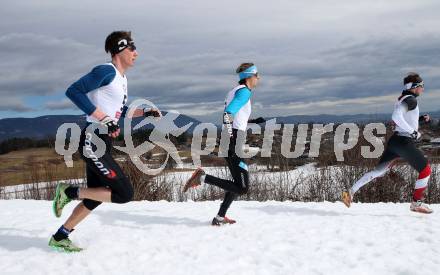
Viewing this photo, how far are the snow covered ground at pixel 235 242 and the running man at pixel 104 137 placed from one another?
0.52 meters

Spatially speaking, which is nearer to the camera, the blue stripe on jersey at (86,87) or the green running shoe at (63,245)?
the blue stripe on jersey at (86,87)

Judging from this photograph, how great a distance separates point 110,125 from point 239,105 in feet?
6.42

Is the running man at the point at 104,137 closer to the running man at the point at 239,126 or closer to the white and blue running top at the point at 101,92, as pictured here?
the white and blue running top at the point at 101,92

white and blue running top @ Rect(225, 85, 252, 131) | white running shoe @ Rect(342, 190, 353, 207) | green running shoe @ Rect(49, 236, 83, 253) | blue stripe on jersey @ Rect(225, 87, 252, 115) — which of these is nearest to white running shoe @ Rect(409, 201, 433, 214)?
white running shoe @ Rect(342, 190, 353, 207)

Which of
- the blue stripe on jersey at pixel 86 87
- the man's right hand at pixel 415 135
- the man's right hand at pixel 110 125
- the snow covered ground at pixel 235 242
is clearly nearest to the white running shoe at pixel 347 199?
the snow covered ground at pixel 235 242

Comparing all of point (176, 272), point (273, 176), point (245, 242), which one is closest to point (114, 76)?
point (176, 272)

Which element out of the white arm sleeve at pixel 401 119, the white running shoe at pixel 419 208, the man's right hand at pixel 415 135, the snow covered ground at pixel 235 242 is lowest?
the snow covered ground at pixel 235 242

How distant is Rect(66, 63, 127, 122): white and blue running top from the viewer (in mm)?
4758

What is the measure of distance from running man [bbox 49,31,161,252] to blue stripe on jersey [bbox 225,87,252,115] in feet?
4.97

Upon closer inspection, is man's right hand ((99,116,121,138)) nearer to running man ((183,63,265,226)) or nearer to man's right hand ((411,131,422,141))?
running man ((183,63,265,226))

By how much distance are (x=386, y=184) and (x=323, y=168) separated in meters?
1.83

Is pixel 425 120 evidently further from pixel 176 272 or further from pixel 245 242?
pixel 176 272

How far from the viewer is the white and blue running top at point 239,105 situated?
616cm

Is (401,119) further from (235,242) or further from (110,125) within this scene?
(110,125)
